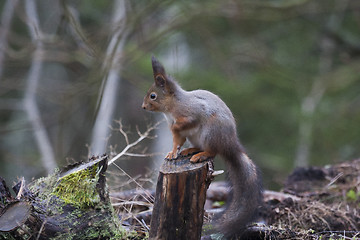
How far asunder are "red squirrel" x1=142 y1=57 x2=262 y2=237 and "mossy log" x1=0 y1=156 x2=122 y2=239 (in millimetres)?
555

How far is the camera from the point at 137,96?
9.98 m

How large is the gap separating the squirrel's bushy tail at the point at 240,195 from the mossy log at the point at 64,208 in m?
0.78

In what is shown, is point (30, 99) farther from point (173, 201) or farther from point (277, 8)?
point (173, 201)

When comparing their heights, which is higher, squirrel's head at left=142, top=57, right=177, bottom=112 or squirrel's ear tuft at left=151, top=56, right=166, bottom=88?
squirrel's ear tuft at left=151, top=56, right=166, bottom=88

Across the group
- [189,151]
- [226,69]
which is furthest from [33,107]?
[189,151]

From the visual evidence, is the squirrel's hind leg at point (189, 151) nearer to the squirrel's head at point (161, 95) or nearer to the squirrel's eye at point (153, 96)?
the squirrel's head at point (161, 95)

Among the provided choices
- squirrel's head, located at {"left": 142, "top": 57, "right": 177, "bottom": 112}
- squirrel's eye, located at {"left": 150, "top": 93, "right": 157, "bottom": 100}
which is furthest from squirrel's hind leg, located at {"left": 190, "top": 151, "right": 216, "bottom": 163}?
squirrel's eye, located at {"left": 150, "top": 93, "right": 157, "bottom": 100}

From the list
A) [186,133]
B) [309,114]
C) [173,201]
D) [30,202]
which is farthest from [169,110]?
[309,114]

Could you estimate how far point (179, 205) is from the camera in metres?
2.68

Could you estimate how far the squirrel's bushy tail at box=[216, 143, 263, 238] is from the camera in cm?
306

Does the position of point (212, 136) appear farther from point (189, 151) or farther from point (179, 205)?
point (179, 205)

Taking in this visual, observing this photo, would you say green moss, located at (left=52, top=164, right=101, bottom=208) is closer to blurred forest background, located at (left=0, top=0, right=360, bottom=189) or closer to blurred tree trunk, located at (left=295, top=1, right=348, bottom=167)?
blurred forest background, located at (left=0, top=0, right=360, bottom=189)

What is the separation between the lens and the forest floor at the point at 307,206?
3.27 m

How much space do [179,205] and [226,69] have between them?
18.2ft
